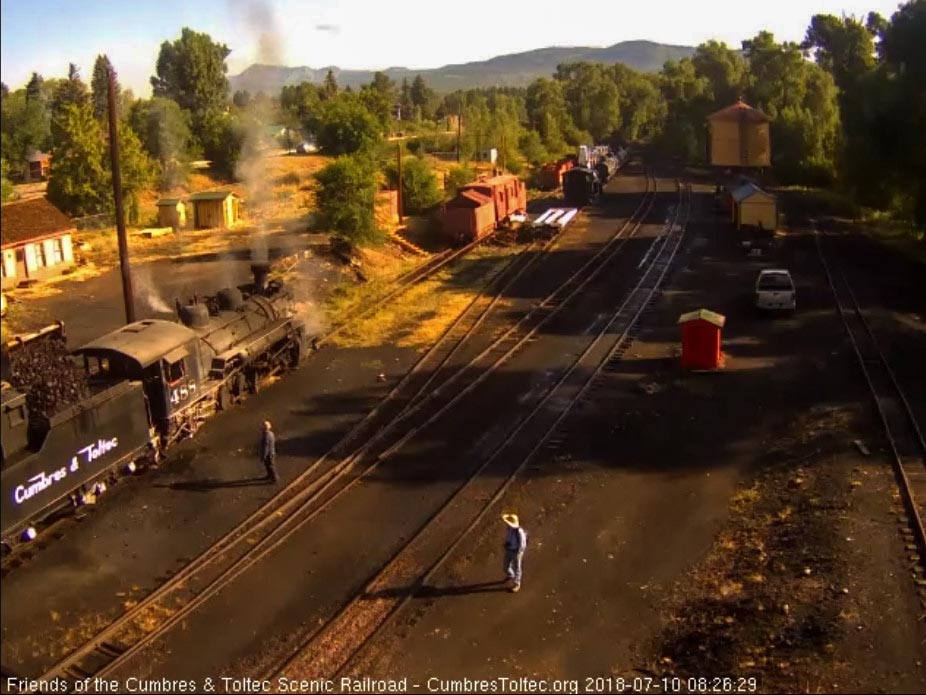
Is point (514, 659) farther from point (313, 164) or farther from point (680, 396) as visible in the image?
point (313, 164)

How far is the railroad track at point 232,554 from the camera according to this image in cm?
1052

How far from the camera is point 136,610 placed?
37.3 feet

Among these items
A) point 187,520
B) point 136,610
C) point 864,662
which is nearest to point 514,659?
point 864,662

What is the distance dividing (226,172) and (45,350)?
5595cm

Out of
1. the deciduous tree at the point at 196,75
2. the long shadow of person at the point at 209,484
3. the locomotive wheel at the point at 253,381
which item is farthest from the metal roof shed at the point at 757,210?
the deciduous tree at the point at 196,75

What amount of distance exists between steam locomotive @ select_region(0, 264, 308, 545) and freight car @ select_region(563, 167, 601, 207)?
3805 cm

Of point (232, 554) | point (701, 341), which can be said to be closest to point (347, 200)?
point (701, 341)

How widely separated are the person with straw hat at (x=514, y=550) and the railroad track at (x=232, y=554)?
3.75m

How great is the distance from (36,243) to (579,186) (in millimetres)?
33663

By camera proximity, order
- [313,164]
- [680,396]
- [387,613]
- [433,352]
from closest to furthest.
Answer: [387,613], [680,396], [433,352], [313,164]

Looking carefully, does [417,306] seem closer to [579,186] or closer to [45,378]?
[45,378]

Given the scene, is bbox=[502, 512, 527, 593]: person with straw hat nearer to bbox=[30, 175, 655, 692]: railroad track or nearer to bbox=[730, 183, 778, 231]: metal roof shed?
bbox=[30, 175, 655, 692]: railroad track

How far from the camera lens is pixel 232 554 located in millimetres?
12938

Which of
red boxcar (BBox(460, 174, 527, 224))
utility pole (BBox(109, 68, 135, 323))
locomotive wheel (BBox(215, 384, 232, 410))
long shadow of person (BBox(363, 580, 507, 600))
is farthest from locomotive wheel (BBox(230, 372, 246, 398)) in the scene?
red boxcar (BBox(460, 174, 527, 224))
